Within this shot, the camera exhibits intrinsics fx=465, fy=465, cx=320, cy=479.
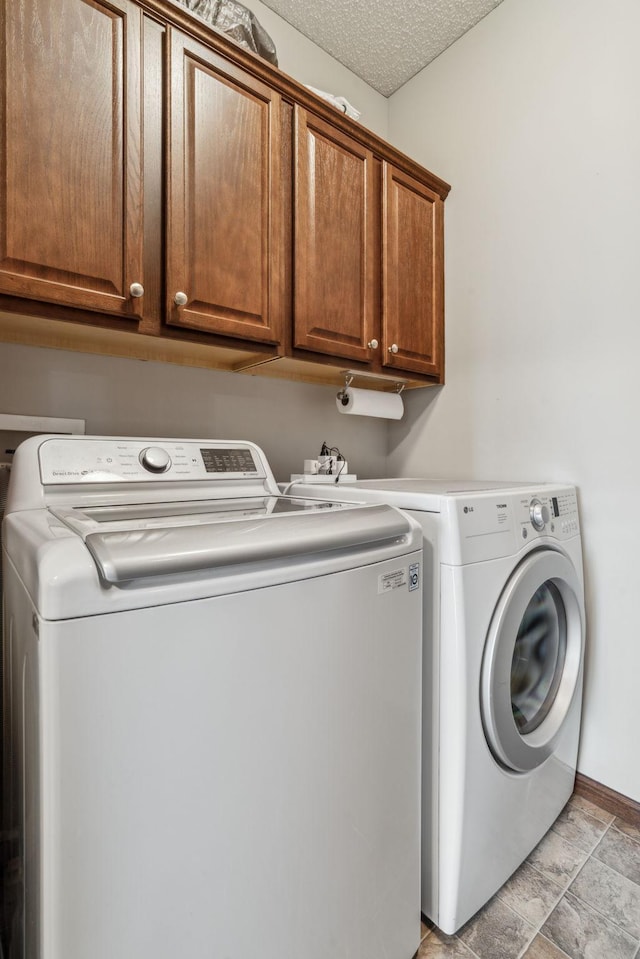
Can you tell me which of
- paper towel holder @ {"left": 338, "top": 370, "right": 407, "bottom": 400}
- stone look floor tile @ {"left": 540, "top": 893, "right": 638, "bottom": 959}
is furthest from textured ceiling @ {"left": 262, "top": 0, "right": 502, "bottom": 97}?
stone look floor tile @ {"left": 540, "top": 893, "right": 638, "bottom": 959}

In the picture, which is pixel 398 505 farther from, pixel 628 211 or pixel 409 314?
pixel 628 211

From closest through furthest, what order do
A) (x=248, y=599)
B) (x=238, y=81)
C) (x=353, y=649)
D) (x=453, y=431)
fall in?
1. (x=248, y=599)
2. (x=353, y=649)
3. (x=238, y=81)
4. (x=453, y=431)

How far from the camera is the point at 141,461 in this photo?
3.92 feet

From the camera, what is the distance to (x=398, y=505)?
3.89ft

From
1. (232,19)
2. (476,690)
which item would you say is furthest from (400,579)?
(232,19)

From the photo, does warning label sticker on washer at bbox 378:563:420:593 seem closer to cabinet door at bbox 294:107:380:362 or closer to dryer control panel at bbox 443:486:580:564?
dryer control panel at bbox 443:486:580:564

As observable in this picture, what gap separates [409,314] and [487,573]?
1157 millimetres

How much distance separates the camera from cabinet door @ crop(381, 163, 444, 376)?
5.80 ft

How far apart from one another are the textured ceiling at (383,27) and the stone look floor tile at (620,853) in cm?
299

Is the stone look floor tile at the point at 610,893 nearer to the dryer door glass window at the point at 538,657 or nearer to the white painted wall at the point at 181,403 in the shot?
the dryer door glass window at the point at 538,657

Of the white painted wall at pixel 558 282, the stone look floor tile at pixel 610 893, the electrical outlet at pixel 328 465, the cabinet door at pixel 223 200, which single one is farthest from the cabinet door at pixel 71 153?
the stone look floor tile at pixel 610 893

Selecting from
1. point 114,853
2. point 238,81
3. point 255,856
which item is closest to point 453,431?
point 238,81

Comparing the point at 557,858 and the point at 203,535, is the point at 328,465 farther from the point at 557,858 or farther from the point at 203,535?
the point at 557,858

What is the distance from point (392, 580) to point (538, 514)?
590 mm
